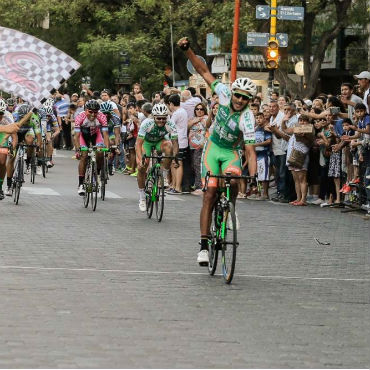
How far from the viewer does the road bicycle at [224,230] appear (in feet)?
39.5

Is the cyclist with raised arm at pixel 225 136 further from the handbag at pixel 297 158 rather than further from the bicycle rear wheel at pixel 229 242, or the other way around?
the handbag at pixel 297 158

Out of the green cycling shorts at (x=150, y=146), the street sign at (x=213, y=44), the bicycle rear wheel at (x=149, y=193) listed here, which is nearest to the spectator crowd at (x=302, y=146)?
the green cycling shorts at (x=150, y=146)

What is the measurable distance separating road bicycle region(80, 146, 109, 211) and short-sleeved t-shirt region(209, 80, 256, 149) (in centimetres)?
718

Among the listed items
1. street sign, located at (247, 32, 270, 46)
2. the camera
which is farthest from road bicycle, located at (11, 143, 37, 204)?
street sign, located at (247, 32, 270, 46)

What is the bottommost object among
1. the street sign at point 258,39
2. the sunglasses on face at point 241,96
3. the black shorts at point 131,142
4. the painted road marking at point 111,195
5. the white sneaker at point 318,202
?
the painted road marking at point 111,195

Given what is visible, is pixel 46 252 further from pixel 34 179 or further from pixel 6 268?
pixel 34 179

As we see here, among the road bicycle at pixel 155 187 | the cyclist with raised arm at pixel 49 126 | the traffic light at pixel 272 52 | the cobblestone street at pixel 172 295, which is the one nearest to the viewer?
the cobblestone street at pixel 172 295

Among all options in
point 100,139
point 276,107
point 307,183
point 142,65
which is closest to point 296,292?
point 100,139

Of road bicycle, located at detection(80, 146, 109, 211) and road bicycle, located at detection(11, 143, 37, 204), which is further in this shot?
road bicycle, located at detection(11, 143, 37, 204)

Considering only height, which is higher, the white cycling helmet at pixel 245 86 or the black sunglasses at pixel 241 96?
the white cycling helmet at pixel 245 86

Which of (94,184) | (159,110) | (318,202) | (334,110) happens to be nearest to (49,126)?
(318,202)

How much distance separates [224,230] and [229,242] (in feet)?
0.69

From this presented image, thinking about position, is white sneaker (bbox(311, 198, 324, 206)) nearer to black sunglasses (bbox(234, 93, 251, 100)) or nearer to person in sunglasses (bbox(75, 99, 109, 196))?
person in sunglasses (bbox(75, 99, 109, 196))

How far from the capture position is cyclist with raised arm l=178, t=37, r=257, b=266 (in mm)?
12648
